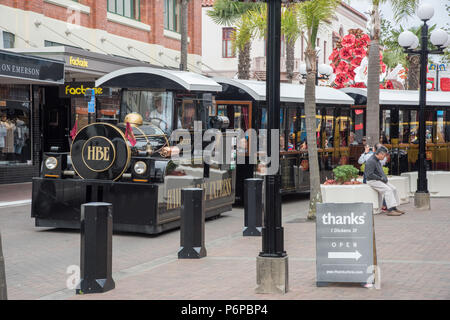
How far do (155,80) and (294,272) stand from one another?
5.65 m

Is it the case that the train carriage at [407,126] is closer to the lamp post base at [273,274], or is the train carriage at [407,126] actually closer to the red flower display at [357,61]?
the red flower display at [357,61]

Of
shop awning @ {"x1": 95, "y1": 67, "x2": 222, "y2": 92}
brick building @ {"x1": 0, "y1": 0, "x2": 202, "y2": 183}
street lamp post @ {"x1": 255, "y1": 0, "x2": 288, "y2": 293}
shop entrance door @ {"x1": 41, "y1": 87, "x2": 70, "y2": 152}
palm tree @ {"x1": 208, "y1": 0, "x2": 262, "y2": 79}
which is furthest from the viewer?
palm tree @ {"x1": 208, "y1": 0, "x2": 262, "y2": 79}

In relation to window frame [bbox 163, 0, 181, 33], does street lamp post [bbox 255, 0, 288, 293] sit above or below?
below

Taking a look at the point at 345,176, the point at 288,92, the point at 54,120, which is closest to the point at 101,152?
the point at 345,176

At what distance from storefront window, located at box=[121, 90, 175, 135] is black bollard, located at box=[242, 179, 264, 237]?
1.88 metres

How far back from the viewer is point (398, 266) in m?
8.97

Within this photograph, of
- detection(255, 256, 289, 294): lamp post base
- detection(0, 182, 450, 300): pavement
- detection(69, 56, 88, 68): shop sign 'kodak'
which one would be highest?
detection(69, 56, 88, 68): shop sign 'kodak'

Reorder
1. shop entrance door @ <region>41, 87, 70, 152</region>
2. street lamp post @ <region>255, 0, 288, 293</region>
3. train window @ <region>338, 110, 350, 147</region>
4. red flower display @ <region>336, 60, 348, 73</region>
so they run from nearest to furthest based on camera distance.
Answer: street lamp post @ <region>255, 0, 288, 293</region>, train window @ <region>338, 110, 350, 147</region>, shop entrance door @ <region>41, 87, 70, 152</region>, red flower display @ <region>336, 60, 348, 73</region>

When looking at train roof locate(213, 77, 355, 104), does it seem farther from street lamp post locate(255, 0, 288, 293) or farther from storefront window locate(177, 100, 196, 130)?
street lamp post locate(255, 0, 288, 293)

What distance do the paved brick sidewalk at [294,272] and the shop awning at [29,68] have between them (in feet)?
23.8

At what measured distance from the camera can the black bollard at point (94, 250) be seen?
25.1ft

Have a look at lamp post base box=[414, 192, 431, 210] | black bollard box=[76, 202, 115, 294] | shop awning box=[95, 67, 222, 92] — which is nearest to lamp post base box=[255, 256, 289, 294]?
black bollard box=[76, 202, 115, 294]

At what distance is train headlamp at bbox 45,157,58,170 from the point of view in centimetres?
1232

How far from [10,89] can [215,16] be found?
12027mm
